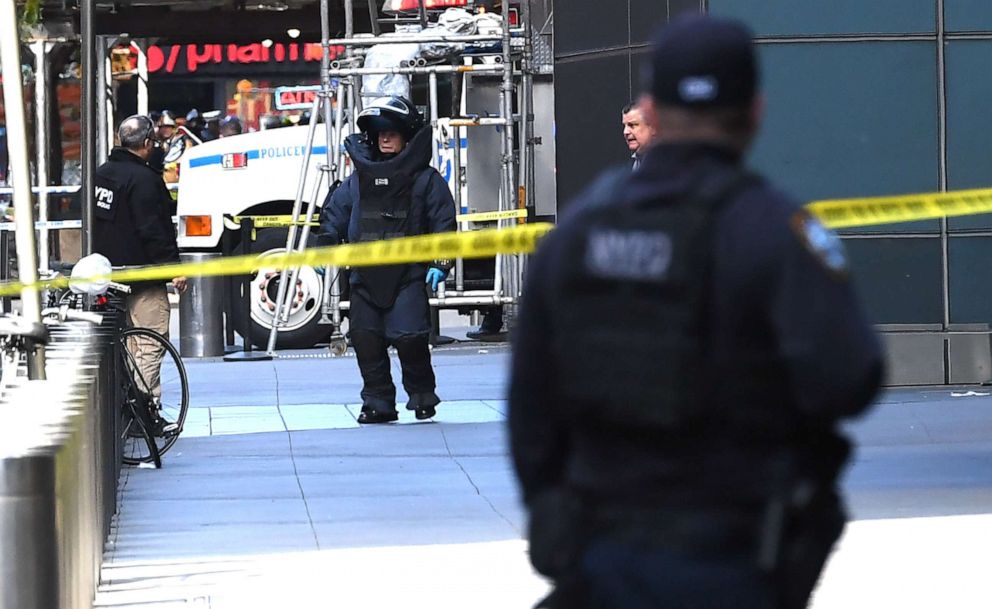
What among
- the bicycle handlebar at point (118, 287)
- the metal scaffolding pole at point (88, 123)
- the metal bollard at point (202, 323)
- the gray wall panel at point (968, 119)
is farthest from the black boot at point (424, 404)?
the metal bollard at point (202, 323)

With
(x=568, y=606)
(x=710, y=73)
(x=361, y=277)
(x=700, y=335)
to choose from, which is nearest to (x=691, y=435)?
(x=700, y=335)

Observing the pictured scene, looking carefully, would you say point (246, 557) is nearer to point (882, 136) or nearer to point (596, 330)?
point (596, 330)

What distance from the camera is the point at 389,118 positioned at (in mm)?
12359

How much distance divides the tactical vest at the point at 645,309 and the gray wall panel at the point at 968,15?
1114 centimetres

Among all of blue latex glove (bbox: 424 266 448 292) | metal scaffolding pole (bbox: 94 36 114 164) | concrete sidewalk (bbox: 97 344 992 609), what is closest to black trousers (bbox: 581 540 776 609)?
concrete sidewalk (bbox: 97 344 992 609)

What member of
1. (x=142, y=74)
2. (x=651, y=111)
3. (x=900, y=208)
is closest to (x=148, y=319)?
(x=900, y=208)

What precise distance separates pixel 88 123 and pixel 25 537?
605 cm

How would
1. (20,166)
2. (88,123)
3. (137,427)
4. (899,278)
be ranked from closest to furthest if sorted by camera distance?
1. (20,166)
2. (88,123)
3. (137,427)
4. (899,278)

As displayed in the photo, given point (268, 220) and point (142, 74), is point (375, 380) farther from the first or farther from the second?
point (142, 74)

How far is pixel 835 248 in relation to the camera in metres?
3.22

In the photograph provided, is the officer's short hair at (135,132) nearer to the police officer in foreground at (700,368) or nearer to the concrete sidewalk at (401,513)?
the concrete sidewalk at (401,513)

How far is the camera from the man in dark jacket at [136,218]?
11.6 m

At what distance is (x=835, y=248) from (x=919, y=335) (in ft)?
35.4

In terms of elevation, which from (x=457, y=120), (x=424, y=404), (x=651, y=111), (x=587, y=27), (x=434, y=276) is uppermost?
(x=587, y=27)
